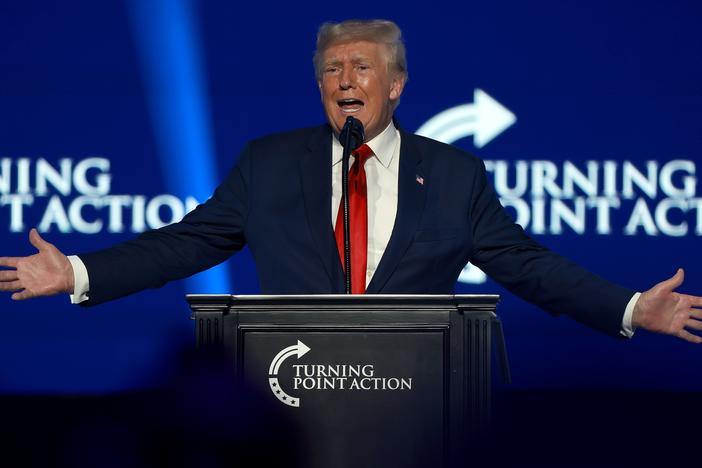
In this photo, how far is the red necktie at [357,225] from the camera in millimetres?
2506

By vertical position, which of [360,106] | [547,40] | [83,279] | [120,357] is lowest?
[120,357]

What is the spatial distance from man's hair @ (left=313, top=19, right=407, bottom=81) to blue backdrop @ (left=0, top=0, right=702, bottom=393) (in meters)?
1.52

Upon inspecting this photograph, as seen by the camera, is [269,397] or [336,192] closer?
[269,397]

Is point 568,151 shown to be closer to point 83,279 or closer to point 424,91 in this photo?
point 424,91

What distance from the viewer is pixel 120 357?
4.18 meters

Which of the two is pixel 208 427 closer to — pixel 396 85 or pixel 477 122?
pixel 396 85

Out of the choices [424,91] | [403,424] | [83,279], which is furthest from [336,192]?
[424,91]

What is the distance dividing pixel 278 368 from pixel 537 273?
2.61 ft

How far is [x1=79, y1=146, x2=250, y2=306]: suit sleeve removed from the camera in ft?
7.75

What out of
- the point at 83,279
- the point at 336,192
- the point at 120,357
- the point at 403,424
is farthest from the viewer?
the point at 120,357

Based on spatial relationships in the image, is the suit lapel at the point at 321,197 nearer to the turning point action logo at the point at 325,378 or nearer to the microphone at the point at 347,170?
the microphone at the point at 347,170

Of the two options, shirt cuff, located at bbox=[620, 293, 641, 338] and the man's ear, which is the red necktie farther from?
shirt cuff, located at bbox=[620, 293, 641, 338]

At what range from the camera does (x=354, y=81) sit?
268 centimetres

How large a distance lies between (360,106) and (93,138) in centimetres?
187
